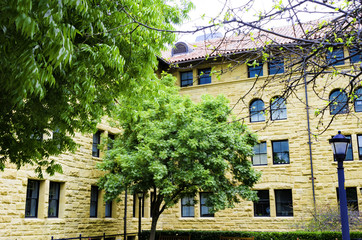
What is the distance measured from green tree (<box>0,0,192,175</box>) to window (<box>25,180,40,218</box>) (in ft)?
24.5

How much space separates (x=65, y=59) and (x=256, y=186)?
19.2 meters

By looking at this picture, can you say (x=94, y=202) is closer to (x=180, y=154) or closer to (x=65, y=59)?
(x=180, y=154)

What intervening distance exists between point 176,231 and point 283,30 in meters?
→ 14.9

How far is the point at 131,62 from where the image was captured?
8.58 metres

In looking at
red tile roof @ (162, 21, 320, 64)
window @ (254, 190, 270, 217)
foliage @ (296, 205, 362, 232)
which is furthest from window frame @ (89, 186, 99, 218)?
foliage @ (296, 205, 362, 232)

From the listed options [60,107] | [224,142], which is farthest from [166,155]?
[60,107]

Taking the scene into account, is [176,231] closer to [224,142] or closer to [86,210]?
[86,210]

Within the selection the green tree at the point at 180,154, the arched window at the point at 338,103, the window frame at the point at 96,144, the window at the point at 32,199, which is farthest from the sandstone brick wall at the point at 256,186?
→ the arched window at the point at 338,103

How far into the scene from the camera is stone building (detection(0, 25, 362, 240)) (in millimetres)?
17156

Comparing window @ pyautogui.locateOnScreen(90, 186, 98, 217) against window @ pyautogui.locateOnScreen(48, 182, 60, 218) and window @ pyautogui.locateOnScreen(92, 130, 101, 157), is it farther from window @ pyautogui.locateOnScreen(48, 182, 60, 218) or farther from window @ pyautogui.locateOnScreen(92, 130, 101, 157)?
window @ pyautogui.locateOnScreen(48, 182, 60, 218)

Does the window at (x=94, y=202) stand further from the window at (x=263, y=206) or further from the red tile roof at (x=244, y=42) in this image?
the window at (x=263, y=206)

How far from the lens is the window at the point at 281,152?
2261cm

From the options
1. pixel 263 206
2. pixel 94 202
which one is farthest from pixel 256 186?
pixel 94 202

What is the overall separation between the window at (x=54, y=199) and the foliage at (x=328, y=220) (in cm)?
1260
